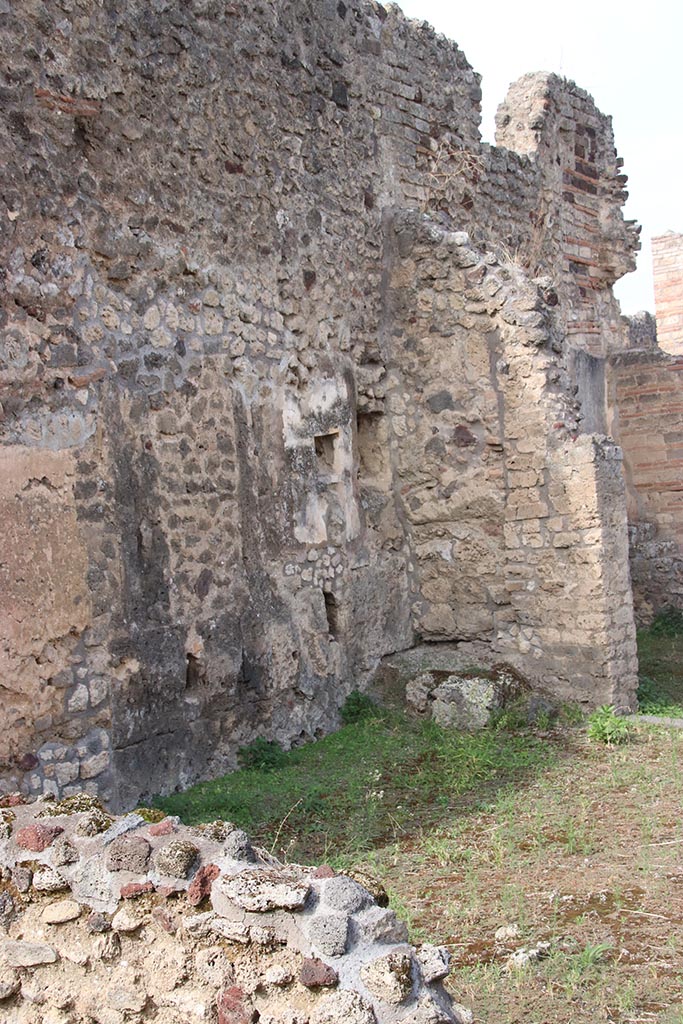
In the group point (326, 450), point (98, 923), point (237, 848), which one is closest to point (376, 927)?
point (237, 848)

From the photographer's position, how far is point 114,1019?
2.81 m

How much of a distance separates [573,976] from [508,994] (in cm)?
25

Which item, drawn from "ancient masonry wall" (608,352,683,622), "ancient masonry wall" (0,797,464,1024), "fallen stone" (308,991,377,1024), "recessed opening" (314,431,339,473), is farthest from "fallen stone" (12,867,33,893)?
"ancient masonry wall" (608,352,683,622)

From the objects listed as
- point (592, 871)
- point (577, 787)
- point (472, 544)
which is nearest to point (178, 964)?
point (592, 871)

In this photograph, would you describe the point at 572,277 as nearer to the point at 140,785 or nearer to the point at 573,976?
the point at 140,785

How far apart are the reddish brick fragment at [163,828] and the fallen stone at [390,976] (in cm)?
74

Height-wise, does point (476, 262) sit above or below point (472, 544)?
above

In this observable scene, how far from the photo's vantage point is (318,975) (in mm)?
2506

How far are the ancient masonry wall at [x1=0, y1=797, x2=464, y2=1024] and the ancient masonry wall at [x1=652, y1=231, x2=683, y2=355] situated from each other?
14.9 metres

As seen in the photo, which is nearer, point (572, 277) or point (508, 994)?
point (508, 994)

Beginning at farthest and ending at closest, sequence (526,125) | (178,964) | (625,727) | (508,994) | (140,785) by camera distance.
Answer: (526,125), (625,727), (140,785), (508,994), (178,964)

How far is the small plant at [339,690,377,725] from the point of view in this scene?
7.25 meters

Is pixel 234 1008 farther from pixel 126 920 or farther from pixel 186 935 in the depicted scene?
pixel 126 920

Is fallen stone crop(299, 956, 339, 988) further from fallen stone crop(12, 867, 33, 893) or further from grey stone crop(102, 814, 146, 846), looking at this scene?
fallen stone crop(12, 867, 33, 893)
